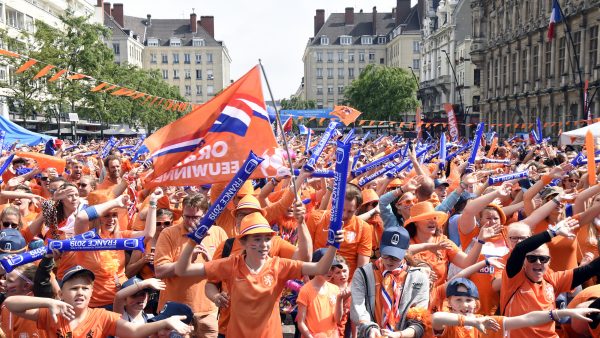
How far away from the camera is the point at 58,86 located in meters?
36.1

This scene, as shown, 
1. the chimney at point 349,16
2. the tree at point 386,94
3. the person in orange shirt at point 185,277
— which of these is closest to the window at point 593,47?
the tree at point 386,94

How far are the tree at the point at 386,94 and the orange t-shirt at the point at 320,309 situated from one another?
63.9 metres

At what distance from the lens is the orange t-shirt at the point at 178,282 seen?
5.13 metres

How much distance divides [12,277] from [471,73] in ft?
225

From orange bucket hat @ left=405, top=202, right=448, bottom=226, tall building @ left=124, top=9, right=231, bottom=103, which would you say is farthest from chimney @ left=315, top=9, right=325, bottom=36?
orange bucket hat @ left=405, top=202, right=448, bottom=226

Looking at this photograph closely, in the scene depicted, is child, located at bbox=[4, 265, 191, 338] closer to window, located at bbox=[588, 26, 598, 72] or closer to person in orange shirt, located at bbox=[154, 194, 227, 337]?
person in orange shirt, located at bbox=[154, 194, 227, 337]

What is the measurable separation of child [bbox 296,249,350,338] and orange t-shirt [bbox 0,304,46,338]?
1975 millimetres

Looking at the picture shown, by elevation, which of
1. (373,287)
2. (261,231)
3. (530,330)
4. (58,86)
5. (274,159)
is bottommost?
(530,330)

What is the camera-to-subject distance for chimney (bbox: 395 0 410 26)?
105 metres

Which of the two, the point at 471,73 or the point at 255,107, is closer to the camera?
the point at 255,107

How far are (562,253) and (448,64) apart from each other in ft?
237

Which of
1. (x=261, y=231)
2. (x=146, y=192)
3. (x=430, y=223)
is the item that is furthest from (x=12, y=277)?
(x=146, y=192)

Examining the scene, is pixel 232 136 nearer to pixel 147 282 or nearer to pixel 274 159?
pixel 274 159

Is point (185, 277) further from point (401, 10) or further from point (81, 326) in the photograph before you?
point (401, 10)
